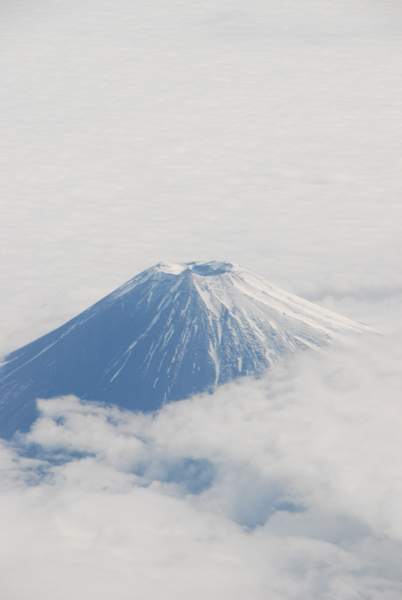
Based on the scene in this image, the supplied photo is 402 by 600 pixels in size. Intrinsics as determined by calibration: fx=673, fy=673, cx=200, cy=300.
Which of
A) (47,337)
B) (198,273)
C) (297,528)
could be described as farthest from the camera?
(47,337)

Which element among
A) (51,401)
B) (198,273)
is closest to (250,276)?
(198,273)

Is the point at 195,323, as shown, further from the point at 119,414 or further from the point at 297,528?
the point at 297,528

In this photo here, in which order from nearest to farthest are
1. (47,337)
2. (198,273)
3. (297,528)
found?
(198,273)
(297,528)
(47,337)

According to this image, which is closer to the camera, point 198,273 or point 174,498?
point 198,273

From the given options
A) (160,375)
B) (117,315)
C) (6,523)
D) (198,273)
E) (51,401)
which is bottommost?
(6,523)

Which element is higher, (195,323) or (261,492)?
(195,323)

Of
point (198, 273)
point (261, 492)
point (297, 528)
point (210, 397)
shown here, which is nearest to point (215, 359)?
point (210, 397)

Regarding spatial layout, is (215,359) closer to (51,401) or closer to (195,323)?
(195,323)
